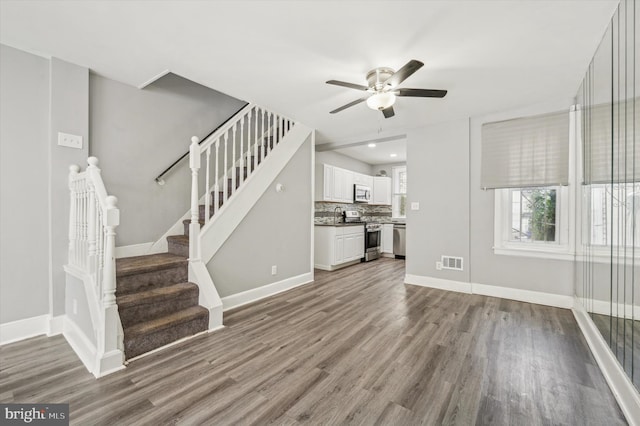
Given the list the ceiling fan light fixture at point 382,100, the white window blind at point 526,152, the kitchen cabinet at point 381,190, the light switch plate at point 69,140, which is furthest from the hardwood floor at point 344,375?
the kitchen cabinet at point 381,190

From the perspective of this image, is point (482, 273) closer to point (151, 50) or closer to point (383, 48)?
point (383, 48)

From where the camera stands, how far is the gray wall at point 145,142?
9.77 feet

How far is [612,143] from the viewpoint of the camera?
1.98 meters

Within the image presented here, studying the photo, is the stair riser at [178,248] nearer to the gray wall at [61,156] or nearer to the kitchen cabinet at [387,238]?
the gray wall at [61,156]

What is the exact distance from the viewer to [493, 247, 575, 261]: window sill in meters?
3.33

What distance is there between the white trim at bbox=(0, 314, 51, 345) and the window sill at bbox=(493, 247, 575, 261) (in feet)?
17.1

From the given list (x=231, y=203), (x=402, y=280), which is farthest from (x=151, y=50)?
(x=402, y=280)

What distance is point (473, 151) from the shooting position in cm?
389

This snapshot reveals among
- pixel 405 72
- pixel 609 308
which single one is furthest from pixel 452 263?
pixel 405 72

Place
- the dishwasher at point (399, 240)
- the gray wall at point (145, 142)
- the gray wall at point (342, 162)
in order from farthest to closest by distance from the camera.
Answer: the dishwasher at point (399, 240), the gray wall at point (342, 162), the gray wall at point (145, 142)

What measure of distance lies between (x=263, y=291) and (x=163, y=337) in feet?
4.83

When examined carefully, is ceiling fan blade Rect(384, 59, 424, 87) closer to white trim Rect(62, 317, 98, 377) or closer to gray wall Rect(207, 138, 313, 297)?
gray wall Rect(207, 138, 313, 297)

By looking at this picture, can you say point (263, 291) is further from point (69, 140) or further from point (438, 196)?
point (438, 196)

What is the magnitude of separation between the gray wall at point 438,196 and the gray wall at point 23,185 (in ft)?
14.8
